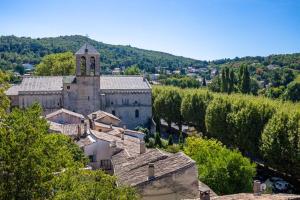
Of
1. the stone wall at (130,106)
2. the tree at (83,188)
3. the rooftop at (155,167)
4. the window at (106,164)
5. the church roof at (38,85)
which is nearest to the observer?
the tree at (83,188)

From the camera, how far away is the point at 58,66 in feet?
327

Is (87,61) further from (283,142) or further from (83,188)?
(83,188)

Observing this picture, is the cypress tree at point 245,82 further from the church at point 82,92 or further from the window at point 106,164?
the window at point 106,164

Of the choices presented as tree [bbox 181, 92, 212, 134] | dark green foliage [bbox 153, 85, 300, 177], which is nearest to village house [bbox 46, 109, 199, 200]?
dark green foliage [bbox 153, 85, 300, 177]

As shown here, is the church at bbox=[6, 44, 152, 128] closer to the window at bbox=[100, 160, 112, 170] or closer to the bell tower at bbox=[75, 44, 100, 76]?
the bell tower at bbox=[75, 44, 100, 76]

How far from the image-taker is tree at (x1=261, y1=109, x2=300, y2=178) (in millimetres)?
46125

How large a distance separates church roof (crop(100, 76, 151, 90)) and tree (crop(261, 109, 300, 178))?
106 ft

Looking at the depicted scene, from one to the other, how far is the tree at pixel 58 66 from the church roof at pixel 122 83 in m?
20.0

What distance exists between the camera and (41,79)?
248 feet

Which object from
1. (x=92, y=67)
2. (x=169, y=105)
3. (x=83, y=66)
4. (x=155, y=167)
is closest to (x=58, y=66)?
(x=83, y=66)

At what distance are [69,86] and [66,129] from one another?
27.0 meters

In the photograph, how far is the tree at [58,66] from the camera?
99.6m

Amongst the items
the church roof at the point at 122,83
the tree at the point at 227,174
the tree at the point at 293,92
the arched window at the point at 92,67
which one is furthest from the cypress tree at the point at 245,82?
the tree at the point at 227,174

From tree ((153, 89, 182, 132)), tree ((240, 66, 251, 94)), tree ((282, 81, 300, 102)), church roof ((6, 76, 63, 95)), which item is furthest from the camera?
tree ((282, 81, 300, 102))
